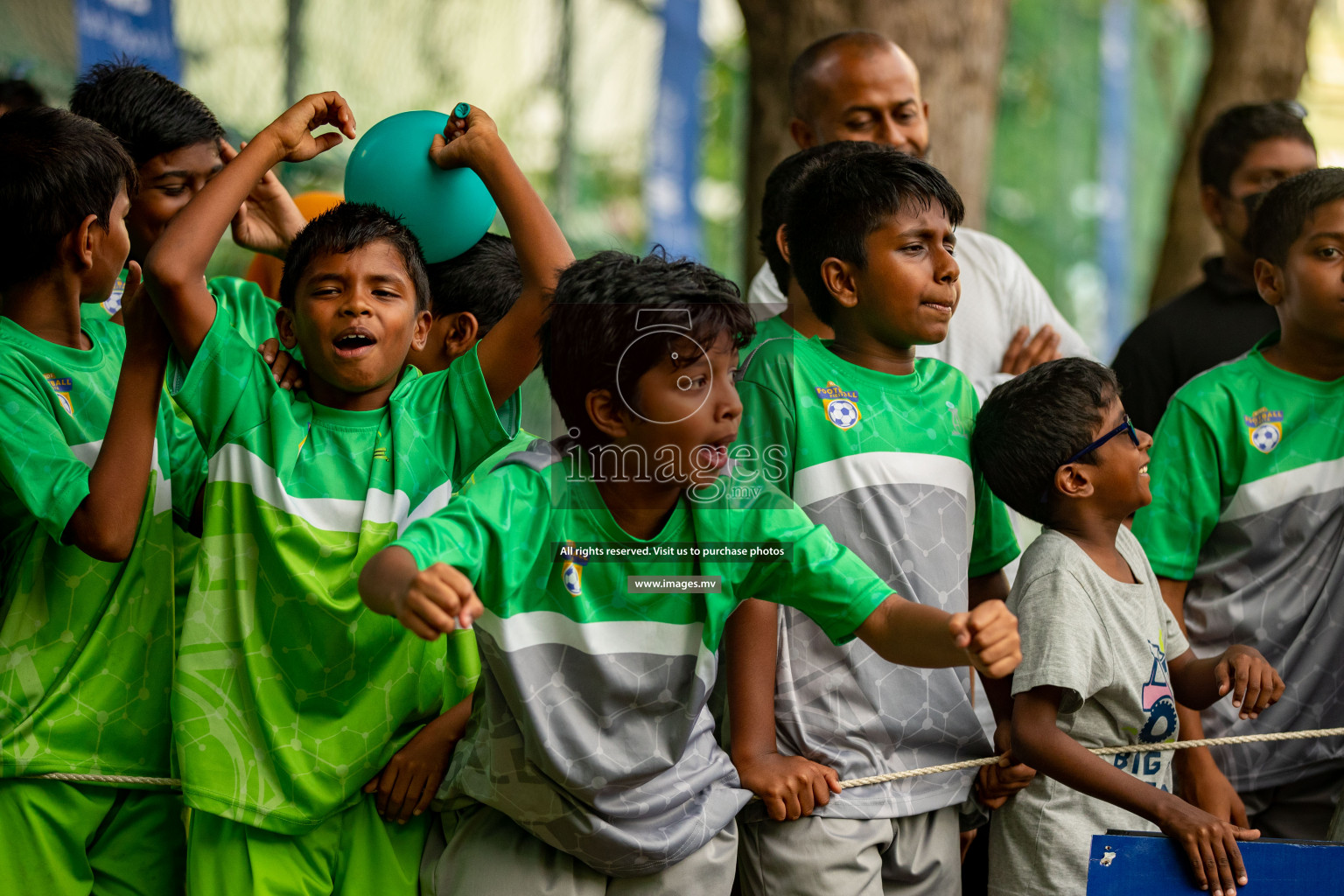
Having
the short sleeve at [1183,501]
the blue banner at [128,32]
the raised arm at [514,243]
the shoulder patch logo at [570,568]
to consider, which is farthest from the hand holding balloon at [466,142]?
the blue banner at [128,32]

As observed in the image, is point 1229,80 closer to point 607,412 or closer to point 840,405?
point 840,405

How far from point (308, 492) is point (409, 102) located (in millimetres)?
4708

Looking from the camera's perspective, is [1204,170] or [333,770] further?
[1204,170]

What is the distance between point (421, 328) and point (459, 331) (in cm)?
34

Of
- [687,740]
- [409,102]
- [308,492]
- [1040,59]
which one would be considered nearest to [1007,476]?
[687,740]

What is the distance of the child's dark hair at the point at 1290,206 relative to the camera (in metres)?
3.14

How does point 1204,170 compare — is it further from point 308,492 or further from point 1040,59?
point 1040,59

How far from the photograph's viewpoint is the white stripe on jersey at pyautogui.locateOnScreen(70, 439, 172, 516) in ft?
8.42

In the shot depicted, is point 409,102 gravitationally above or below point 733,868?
above

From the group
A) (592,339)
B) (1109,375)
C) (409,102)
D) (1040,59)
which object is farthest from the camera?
(1040,59)

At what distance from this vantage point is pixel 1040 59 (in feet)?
43.8

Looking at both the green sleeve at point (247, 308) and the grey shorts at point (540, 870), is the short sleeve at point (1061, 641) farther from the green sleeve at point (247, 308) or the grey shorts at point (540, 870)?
the green sleeve at point (247, 308)

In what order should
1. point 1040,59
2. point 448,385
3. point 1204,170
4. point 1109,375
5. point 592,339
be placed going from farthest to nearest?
point 1040,59, point 1204,170, point 1109,375, point 448,385, point 592,339

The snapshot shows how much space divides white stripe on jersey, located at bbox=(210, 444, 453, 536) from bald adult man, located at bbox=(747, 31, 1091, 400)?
3.93 feet
